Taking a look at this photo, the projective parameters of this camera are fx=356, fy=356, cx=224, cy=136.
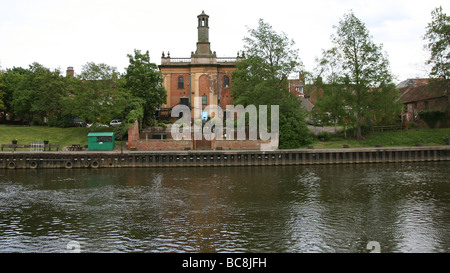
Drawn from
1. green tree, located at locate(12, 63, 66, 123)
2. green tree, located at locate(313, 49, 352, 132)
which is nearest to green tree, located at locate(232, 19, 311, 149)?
green tree, located at locate(313, 49, 352, 132)

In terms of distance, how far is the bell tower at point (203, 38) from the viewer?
183 feet

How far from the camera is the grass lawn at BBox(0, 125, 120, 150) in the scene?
144 ft

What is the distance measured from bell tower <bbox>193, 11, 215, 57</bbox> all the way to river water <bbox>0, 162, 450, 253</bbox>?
1192 inches

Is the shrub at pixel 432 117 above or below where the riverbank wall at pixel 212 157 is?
above

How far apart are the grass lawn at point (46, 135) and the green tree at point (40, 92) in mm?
3445

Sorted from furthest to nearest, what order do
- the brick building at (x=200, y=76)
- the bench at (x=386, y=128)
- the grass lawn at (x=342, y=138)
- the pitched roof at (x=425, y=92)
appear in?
the brick building at (x=200, y=76) < the bench at (x=386, y=128) < the pitched roof at (x=425, y=92) < the grass lawn at (x=342, y=138)

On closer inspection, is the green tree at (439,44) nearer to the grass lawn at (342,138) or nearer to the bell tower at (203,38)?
the grass lawn at (342,138)

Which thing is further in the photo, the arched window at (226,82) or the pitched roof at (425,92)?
the arched window at (226,82)

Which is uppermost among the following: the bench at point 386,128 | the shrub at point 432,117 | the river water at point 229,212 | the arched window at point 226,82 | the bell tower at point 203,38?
the bell tower at point 203,38

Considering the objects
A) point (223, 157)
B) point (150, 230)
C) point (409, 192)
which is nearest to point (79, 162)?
point (223, 157)

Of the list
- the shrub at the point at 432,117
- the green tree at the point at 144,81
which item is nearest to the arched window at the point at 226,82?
the green tree at the point at 144,81
